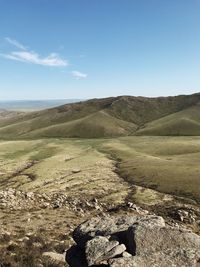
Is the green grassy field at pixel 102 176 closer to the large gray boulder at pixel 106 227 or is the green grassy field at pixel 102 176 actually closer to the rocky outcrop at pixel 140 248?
the large gray boulder at pixel 106 227

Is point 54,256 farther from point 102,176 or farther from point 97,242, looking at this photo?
point 102,176

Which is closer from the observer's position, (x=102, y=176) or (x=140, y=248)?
(x=140, y=248)

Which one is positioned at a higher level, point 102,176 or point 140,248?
point 140,248

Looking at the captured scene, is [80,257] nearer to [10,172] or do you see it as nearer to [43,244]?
[43,244]

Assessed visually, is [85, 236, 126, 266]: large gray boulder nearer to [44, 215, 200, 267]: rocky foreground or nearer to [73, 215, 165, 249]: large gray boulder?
[44, 215, 200, 267]: rocky foreground

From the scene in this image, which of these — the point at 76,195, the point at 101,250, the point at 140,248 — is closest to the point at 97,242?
the point at 101,250

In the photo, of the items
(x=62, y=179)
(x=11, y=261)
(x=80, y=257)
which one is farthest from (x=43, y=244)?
(x=62, y=179)

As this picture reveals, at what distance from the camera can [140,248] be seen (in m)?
20.4

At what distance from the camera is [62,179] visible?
95.8 metres


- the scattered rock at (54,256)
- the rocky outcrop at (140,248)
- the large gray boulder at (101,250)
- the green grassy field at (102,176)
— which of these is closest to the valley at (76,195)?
the green grassy field at (102,176)

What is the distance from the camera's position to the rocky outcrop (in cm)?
1939

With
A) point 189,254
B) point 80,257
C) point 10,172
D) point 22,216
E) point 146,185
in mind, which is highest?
point 189,254

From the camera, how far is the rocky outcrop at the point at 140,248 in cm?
1939

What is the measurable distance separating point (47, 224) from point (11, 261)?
38.8 ft
